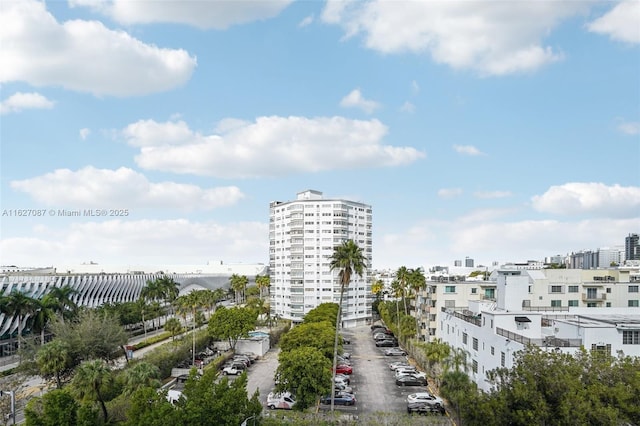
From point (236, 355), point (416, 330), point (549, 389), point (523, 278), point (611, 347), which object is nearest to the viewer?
point (549, 389)

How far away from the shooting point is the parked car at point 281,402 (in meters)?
43.4

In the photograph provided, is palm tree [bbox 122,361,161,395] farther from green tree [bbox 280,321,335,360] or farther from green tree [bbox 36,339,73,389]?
green tree [bbox 280,321,335,360]

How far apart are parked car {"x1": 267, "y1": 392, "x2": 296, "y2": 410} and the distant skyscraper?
15438 cm

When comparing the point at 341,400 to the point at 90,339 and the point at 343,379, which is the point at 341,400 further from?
the point at 90,339

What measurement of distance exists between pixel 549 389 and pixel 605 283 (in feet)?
149

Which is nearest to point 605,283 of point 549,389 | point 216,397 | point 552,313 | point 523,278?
point 552,313

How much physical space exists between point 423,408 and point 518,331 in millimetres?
10788

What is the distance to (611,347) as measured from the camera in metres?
33.8

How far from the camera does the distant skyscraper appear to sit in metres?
158

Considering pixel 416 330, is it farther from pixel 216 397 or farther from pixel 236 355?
pixel 216 397

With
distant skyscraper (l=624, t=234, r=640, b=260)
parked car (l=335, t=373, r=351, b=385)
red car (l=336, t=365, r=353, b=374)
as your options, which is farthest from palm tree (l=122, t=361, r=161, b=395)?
distant skyscraper (l=624, t=234, r=640, b=260)

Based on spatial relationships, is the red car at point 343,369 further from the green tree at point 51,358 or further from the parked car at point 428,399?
the green tree at point 51,358

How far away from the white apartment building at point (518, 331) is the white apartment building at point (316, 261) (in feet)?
206

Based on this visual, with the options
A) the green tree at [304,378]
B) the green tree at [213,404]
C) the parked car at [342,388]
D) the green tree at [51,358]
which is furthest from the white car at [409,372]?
the green tree at [51,358]
